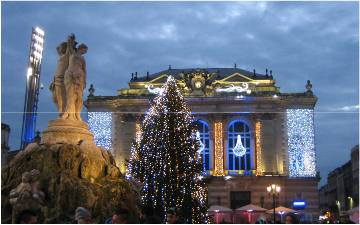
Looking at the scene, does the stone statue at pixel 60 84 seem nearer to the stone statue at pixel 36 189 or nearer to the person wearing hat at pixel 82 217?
the stone statue at pixel 36 189

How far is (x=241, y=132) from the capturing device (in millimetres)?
45969

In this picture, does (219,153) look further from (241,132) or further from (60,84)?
(60,84)

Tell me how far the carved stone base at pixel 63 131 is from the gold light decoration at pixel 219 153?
102ft

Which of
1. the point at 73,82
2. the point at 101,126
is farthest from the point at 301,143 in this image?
the point at 73,82

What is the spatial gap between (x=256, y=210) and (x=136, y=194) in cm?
1975

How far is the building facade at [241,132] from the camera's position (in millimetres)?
44062

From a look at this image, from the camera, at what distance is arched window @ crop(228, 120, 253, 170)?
149 feet

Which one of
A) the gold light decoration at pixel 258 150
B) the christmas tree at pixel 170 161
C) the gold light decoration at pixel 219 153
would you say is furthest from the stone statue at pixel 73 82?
the gold light decoration at pixel 258 150

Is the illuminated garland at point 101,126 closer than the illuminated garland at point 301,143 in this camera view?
No

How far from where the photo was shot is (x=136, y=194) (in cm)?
1509

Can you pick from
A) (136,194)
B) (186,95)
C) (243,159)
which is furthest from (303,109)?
(136,194)

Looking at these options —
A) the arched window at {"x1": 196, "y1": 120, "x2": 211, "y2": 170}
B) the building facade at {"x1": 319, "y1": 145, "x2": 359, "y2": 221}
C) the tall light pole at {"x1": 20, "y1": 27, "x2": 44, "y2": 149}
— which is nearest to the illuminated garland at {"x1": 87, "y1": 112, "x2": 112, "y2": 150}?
the arched window at {"x1": 196, "y1": 120, "x2": 211, "y2": 170}

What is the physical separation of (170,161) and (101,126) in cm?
2486

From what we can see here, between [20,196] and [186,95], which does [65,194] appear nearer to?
[20,196]
